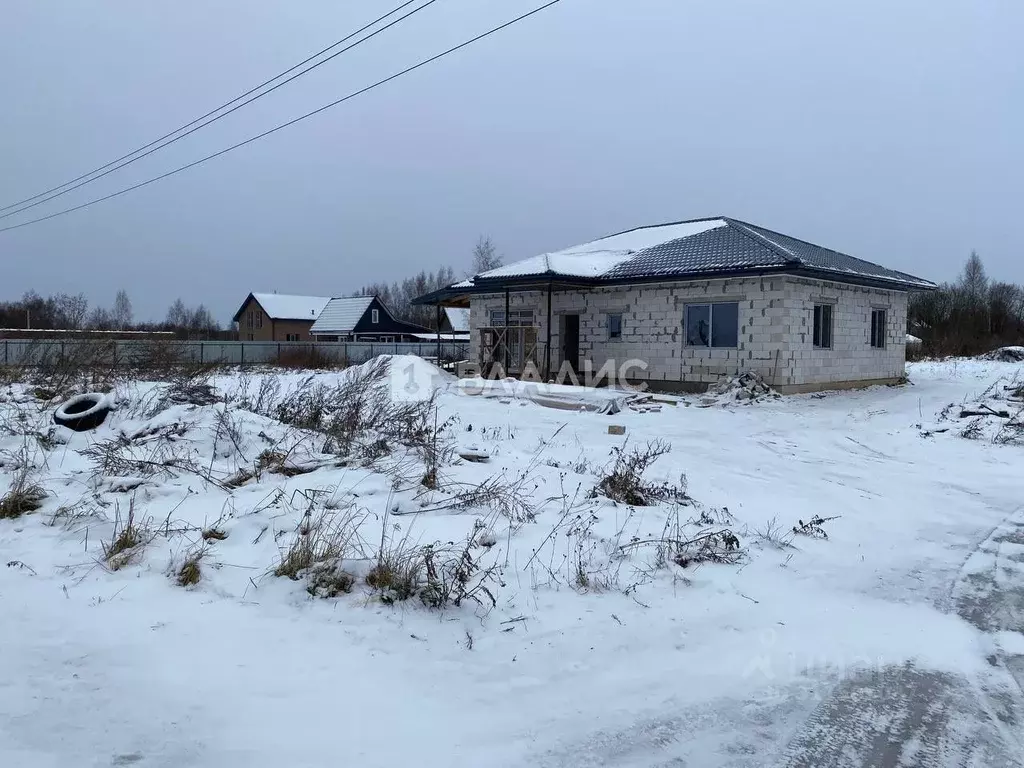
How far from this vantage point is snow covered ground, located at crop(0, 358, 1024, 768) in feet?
10.1

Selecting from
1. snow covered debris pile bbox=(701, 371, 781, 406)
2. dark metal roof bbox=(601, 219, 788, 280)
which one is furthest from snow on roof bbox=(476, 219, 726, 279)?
snow covered debris pile bbox=(701, 371, 781, 406)

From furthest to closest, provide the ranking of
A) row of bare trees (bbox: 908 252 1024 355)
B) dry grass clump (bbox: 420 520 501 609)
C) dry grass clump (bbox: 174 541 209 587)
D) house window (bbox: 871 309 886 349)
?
row of bare trees (bbox: 908 252 1024 355)
house window (bbox: 871 309 886 349)
dry grass clump (bbox: 174 541 209 587)
dry grass clump (bbox: 420 520 501 609)

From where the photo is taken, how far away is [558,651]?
3.88 m

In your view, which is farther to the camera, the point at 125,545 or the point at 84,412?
the point at 84,412

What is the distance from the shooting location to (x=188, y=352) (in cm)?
1680

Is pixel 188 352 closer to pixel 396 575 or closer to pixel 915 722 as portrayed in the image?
pixel 396 575

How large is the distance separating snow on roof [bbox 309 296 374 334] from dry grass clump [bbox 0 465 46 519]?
5320 centimetres

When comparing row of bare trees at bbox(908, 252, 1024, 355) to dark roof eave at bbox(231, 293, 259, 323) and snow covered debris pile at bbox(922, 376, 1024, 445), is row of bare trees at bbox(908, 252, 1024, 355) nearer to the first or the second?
snow covered debris pile at bbox(922, 376, 1024, 445)

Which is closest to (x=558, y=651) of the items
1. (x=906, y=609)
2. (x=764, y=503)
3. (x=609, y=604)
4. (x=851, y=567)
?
(x=609, y=604)

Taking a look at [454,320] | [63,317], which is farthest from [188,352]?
[454,320]

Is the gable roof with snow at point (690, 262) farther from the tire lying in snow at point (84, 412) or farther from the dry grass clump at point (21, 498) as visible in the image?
the dry grass clump at point (21, 498)

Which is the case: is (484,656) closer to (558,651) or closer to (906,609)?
(558,651)

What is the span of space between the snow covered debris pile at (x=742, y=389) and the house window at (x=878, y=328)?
5.85 meters

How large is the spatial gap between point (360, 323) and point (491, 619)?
183 ft
